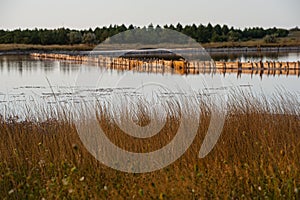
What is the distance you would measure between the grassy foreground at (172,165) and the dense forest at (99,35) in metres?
110

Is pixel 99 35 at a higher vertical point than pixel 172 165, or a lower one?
higher

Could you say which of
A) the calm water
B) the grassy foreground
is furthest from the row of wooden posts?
the grassy foreground

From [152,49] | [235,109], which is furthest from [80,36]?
[235,109]

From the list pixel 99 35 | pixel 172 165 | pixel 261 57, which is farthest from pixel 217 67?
pixel 99 35

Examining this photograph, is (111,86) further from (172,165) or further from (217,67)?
(172,165)

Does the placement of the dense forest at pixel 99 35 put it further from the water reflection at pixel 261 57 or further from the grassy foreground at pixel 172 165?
the grassy foreground at pixel 172 165

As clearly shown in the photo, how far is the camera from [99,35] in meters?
124

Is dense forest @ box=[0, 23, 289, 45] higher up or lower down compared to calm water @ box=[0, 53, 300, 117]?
higher up

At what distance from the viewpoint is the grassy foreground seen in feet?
18.8

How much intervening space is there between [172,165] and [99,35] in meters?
119

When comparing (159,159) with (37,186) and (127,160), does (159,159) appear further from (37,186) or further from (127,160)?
(37,186)

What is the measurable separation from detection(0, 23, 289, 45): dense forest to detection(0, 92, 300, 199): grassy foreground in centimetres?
11020

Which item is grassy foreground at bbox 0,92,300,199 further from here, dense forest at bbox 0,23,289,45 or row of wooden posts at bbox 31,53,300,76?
dense forest at bbox 0,23,289,45

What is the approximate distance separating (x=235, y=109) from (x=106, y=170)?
3.61m
